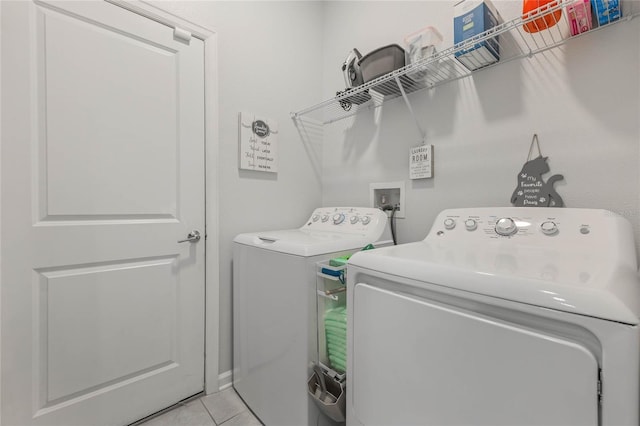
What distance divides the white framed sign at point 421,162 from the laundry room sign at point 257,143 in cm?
88

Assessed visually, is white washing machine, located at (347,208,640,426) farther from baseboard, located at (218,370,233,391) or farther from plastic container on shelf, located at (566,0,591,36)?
baseboard, located at (218,370,233,391)

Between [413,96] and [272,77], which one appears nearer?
[413,96]

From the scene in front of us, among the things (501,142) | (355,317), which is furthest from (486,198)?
(355,317)

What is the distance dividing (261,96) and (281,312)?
53.9 inches

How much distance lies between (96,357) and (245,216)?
3.19ft

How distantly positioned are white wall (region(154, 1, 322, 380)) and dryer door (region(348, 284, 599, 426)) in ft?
3.47

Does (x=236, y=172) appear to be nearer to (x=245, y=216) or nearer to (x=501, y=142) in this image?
(x=245, y=216)

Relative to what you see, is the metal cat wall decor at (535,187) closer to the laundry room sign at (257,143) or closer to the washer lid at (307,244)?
the washer lid at (307,244)

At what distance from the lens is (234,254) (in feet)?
5.25

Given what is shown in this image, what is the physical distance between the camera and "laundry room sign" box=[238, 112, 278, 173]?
1730 millimetres

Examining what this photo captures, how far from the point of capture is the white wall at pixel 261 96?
5.48 feet

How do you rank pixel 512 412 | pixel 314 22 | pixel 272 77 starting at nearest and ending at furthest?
pixel 512 412, pixel 272 77, pixel 314 22

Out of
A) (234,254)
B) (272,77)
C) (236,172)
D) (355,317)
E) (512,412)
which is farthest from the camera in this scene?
(272,77)

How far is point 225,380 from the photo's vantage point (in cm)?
166
